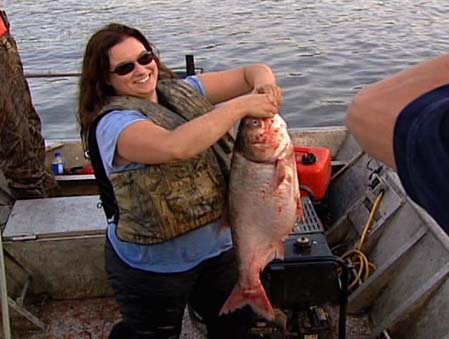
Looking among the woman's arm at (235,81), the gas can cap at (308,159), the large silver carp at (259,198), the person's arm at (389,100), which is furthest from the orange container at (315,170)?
the person's arm at (389,100)

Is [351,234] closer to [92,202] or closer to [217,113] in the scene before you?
[92,202]

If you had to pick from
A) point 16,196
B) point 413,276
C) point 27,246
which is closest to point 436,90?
point 413,276

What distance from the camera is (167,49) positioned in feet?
41.9

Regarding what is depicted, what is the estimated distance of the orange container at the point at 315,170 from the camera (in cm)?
472

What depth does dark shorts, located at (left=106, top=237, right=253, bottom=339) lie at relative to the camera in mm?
3023

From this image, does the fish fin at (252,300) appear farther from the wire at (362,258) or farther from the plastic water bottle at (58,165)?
the plastic water bottle at (58,165)

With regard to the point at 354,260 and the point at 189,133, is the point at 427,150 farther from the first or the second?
the point at 354,260

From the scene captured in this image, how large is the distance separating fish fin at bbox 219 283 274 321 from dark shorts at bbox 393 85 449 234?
6.74 feet

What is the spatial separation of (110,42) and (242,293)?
1161mm

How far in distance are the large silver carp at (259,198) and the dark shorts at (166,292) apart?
16 cm

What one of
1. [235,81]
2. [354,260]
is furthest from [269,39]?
[235,81]

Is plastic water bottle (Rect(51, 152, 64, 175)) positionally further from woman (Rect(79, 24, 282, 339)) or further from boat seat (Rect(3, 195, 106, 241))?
woman (Rect(79, 24, 282, 339))

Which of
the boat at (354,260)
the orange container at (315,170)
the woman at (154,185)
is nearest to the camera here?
the woman at (154,185)

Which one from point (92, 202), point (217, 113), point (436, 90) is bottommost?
point (92, 202)
